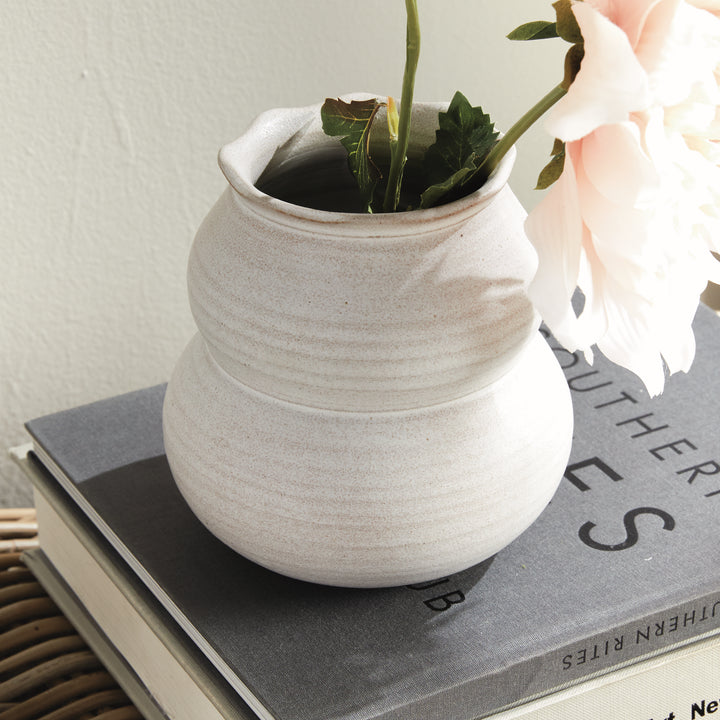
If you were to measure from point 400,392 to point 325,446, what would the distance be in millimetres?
36

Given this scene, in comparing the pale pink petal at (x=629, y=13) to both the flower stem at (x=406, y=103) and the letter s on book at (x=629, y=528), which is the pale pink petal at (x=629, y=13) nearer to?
the flower stem at (x=406, y=103)

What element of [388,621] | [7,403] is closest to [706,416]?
[388,621]

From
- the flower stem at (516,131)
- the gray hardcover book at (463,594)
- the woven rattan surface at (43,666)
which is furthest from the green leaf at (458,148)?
the woven rattan surface at (43,666)

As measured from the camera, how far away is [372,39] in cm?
78

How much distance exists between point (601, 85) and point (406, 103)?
0.31 feet

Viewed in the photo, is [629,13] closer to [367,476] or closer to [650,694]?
[367,476]

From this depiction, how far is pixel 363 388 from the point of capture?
0.36 meters

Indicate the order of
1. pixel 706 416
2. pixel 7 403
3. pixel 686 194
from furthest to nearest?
pixel 7 403, pixel 706 416, pixel 686 194

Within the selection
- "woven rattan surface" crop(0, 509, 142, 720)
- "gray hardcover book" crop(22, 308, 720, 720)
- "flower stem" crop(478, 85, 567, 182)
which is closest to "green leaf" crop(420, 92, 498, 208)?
"flower stem" crop(478, 85, 567, 182)

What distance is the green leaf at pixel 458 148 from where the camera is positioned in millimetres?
378

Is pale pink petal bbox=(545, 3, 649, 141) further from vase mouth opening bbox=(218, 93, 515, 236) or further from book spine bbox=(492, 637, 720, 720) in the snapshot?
book spine bbox=(492, 637, 720, 720)

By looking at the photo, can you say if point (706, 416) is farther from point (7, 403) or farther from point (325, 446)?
point (7, 403)

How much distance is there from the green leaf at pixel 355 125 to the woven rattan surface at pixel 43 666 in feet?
0.99

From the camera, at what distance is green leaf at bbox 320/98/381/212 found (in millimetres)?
385
